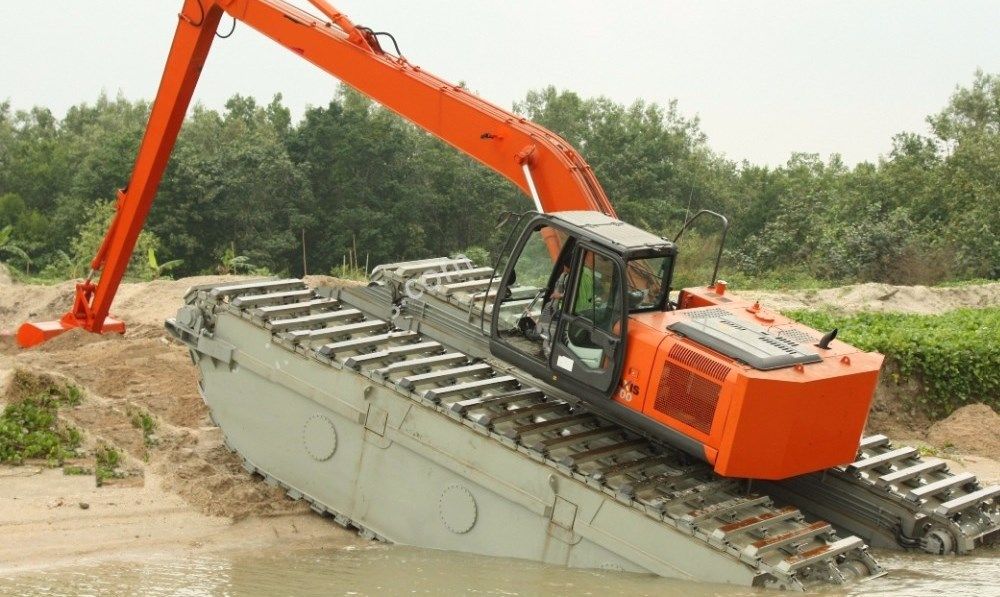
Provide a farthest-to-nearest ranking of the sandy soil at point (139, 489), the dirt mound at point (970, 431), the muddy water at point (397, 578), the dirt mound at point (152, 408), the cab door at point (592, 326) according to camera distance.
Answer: the dirt mound at point (970, 431) → the dirt mound at point (152, 408) → the sandy soil at point (139, 489) → the cab door at point (592, 326) → the muddy water at point (397, 578)

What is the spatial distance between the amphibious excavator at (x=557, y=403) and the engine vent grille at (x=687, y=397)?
0.01 m

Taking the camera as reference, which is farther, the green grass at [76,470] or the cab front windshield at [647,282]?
the green grass at [76,470]

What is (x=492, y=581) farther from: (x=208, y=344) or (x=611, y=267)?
(x=208, y=344)

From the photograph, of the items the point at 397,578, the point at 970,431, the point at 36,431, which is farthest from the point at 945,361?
the point at 36,431

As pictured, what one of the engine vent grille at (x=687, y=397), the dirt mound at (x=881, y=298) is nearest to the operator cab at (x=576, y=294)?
the engine vent grille at (x=687, y=397)

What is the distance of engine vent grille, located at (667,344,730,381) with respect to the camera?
9453 millimetres

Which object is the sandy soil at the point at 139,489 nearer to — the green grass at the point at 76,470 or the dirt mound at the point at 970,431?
the green grass at the point at 76,470

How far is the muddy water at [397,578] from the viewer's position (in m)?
9.10

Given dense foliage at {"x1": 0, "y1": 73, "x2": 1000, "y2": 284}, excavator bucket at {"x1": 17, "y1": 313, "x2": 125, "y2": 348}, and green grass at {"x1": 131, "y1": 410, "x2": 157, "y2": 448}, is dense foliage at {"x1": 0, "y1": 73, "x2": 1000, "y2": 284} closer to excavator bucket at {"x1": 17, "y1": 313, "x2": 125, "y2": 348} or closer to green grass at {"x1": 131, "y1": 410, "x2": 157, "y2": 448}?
excavator bucket at {"x1": 17, "y1": 313, "x2": 125, "y2": 348}

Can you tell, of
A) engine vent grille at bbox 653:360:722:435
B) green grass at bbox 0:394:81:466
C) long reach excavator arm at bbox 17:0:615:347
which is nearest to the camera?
engine vent grille at bbox 653:360:722:435

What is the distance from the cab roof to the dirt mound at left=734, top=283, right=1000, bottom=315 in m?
10.3

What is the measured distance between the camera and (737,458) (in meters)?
9.42

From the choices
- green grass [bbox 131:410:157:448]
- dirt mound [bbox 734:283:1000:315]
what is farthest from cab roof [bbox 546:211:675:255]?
dirt mound [bbox 734:283:1000:315]

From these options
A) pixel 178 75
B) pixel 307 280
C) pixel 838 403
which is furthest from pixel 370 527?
pixel 307 280
